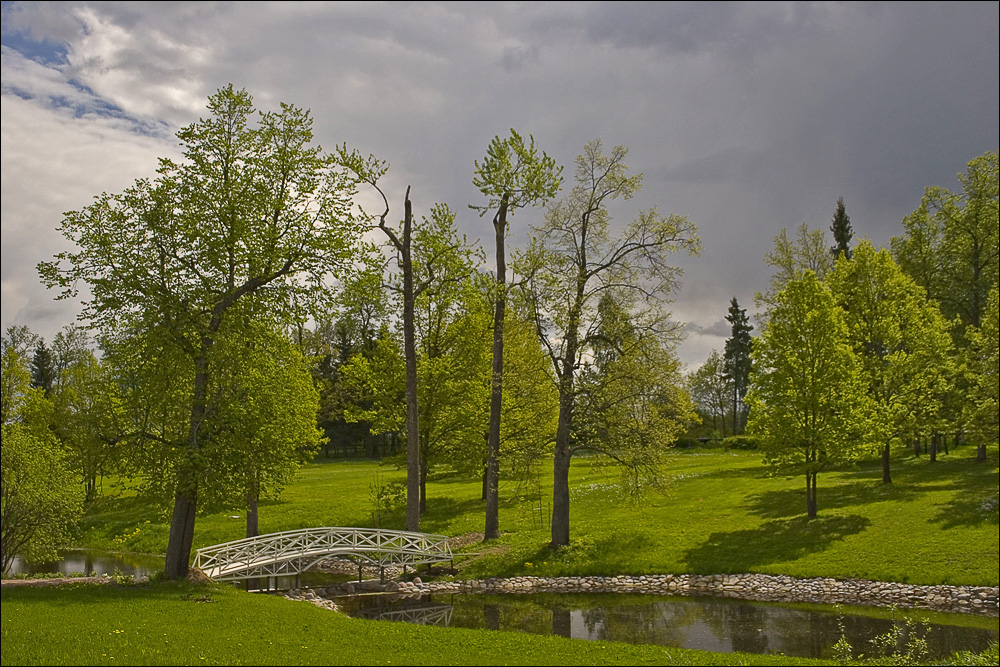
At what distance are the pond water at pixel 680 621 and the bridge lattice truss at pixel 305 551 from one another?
73.4 inches

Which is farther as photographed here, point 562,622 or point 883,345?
point 883,345

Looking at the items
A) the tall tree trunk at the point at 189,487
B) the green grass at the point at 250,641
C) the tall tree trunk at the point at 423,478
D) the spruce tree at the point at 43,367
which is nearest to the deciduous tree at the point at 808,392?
the green grass at the point at 250,641

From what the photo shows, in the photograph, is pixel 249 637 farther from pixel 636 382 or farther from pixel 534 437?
pixel 534 437

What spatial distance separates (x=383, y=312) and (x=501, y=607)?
1416 centimetres

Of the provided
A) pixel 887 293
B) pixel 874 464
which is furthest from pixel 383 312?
pixel 874 464

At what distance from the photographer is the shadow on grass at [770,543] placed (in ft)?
73.7

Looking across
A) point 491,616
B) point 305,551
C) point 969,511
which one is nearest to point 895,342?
point 969,511

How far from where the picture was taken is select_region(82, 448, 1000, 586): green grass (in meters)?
21.5

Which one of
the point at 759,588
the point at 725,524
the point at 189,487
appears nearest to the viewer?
the point at 189,487

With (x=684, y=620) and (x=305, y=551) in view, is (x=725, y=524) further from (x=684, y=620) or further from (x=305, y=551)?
(x=305, y=551)

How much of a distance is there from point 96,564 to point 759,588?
26.6 metres

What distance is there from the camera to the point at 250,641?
12.6m

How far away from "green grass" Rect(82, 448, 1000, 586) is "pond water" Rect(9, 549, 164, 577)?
43.2 inches

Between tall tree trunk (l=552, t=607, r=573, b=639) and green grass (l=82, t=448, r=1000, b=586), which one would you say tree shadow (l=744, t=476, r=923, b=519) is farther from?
tall tree trunk (l=552, t=607, r=573, b=639)
